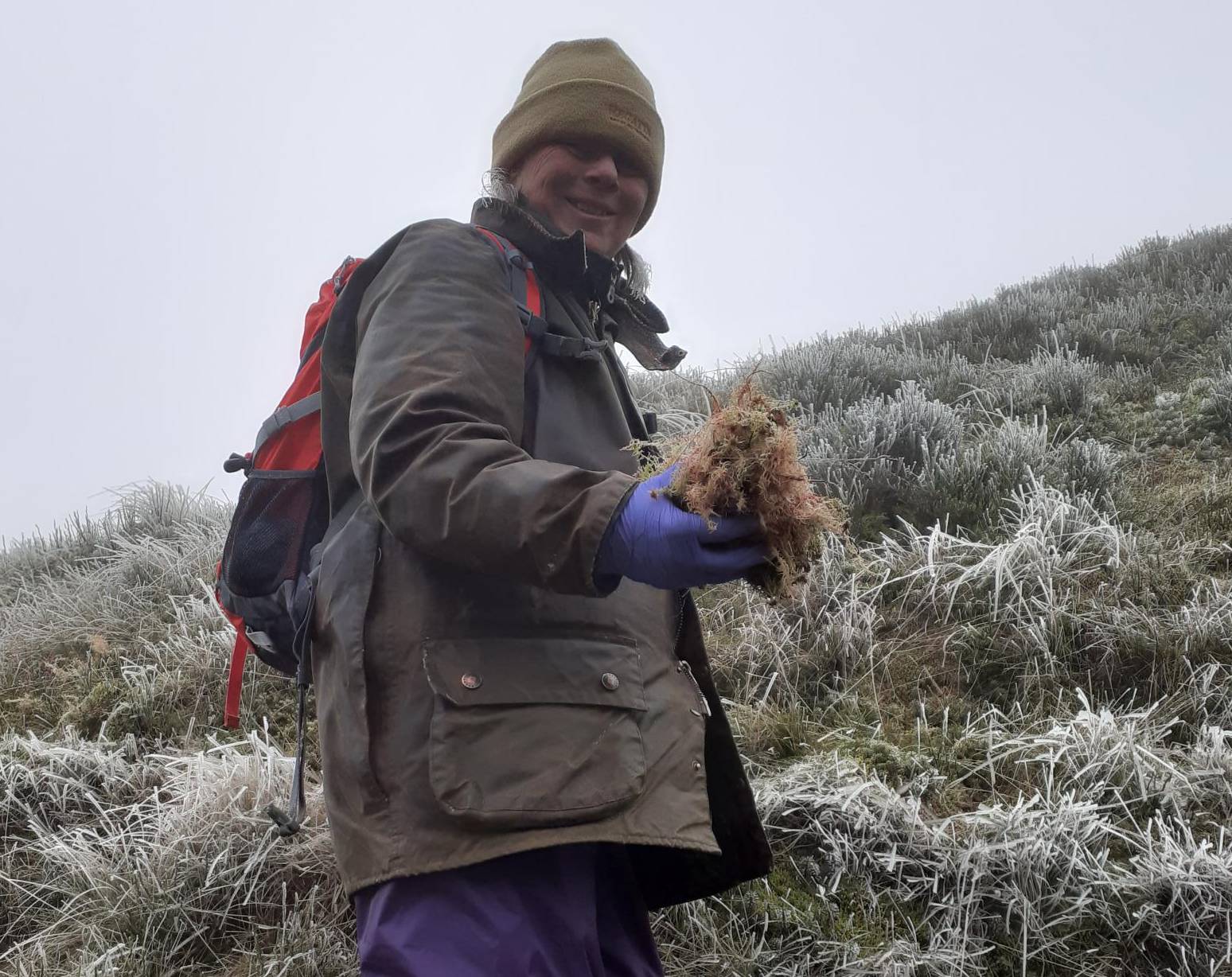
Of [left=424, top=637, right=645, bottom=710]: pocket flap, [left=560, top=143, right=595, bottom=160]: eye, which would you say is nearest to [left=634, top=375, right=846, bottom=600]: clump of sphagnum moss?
[left=424, top=637, right=645, bottom=710]: pocket flap

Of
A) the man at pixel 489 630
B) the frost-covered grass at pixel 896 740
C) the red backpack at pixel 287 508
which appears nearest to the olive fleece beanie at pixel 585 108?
the red backpack at pixel 287 508

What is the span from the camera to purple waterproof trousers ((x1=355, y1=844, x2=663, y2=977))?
1562mm

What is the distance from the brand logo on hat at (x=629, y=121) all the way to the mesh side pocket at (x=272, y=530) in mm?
1217

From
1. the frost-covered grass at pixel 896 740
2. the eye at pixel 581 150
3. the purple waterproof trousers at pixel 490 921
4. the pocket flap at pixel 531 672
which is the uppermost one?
the eye at pixel 581 150

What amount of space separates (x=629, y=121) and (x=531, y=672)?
158 centimetres

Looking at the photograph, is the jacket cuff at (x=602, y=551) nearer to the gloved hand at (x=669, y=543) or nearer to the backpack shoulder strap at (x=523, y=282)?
the gloved hand at (x=669, y=543)

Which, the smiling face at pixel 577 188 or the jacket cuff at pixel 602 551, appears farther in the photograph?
the smiling face at pixel 577 188

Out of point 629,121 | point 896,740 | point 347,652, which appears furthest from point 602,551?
point 896,740

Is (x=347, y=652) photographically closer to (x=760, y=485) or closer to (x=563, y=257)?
(x=760, y=485)

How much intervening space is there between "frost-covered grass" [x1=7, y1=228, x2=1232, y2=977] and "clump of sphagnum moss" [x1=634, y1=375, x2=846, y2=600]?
5.33 ft

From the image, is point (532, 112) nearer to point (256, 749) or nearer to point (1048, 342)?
point (256, 749)

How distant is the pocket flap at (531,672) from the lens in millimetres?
1609

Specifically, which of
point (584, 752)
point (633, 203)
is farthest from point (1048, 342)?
point (584, 752)

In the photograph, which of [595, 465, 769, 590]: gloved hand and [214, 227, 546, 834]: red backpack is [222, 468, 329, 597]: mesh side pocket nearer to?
[214, 227, 546, 834]: red backpack
